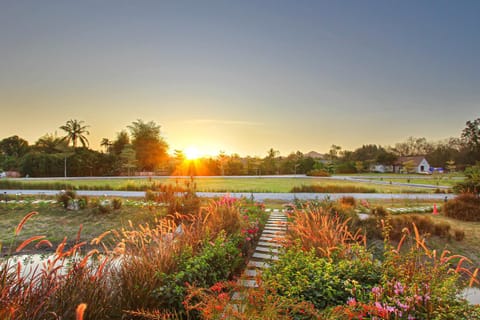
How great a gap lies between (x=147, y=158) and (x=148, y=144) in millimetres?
1925

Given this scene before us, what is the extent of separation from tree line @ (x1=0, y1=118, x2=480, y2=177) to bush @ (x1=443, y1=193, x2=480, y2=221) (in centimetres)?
2043

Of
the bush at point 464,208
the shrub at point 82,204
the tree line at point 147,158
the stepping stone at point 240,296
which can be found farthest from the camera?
the tree line at point 147,158

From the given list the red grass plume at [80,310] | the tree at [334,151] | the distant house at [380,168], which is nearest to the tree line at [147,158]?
the distant house at [380,168]

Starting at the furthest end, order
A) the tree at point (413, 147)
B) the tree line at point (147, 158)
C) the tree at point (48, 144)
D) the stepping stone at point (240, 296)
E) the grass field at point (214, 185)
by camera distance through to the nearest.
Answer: the tree at point (413, 147), the tree at point (48, 144), the tree line at point (147, 158), the grass field at point (214, 185), the stepping stone at point (240, 296)

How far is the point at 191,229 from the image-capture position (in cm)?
338

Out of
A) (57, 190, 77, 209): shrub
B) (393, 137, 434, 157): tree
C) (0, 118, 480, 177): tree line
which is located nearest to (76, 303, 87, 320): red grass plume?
(57, 190, 77, 209): shrub

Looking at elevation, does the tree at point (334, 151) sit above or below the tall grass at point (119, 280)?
above

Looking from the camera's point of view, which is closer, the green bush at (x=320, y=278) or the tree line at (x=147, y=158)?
the green bush at (x=320, y=278)

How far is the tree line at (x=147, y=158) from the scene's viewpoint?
26078mm

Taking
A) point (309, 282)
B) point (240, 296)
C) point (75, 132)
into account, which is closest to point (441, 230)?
point (309, 282)

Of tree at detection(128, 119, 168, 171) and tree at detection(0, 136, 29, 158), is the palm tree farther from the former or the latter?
tree at detection(128, 119, 168, 171)

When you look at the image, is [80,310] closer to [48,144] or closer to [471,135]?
[48,144]

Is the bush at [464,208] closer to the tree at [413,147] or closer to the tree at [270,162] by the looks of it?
the tree at [270,162]

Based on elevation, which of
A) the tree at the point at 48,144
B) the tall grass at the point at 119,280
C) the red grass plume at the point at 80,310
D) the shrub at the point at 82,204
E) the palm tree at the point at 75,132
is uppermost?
the palm tree at the point at 75,132
